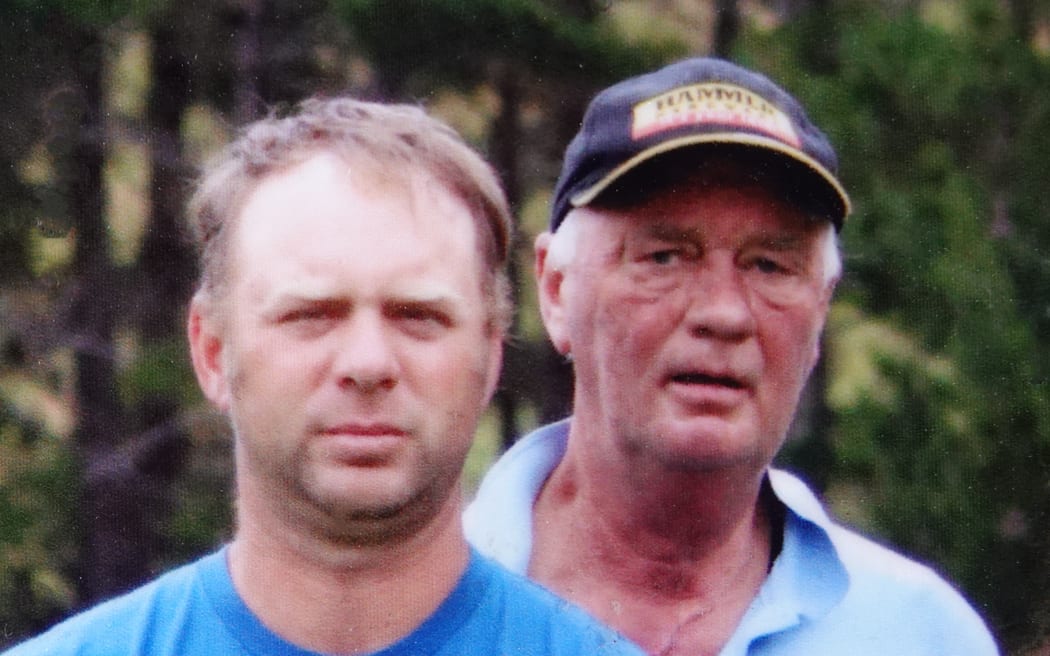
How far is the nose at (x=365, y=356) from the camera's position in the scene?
4.78 feet

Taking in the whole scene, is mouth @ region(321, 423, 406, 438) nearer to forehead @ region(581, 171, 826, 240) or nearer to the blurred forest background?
forehead @ region(581, 171, 826, 240)

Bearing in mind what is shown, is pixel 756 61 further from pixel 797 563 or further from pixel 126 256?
pixel 126 256

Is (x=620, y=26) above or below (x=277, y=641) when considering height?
above

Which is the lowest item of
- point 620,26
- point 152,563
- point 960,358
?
point 152,563

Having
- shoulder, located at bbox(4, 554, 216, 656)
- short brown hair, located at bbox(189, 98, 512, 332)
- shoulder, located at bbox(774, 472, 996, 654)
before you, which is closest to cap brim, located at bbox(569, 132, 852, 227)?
short brown hair, located at bbox(189, 98, 512, 332)

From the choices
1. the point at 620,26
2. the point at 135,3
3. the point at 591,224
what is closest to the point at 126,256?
the point at 135,3

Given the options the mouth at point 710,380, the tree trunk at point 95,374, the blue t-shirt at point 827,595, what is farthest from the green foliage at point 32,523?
the mouth at point 710,380

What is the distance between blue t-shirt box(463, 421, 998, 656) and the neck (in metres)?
0.62

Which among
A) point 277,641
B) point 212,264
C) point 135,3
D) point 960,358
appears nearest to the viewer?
point 277,641

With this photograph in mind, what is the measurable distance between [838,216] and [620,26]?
2906 mm

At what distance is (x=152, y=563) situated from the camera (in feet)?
16.4

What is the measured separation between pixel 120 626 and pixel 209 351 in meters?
0.31

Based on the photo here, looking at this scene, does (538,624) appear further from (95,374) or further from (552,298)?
(95,374)

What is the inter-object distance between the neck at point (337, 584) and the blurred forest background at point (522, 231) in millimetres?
1542
